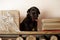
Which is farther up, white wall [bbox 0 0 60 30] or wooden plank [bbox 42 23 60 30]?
white wall [bbox 0 0 60 30]

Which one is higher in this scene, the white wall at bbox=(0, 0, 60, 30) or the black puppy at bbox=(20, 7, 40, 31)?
the white wall at bbox=(0, 0, 60, 30)

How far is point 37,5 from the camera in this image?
144 cm

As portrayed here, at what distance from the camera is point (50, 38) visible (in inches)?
48.4

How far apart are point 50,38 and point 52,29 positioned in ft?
0.21

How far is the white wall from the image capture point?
4.72 ft

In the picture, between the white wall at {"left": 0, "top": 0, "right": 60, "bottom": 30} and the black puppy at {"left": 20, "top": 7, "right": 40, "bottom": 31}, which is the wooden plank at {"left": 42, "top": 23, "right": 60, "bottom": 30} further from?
the white wall at {"left": 0, "top": 0, "right": 60, "bottom": 30}

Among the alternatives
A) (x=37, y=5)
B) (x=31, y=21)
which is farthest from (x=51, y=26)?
(x=37, y=5)

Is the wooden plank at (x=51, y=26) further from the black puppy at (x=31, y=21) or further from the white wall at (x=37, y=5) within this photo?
the white wall at (x=37, y=5)

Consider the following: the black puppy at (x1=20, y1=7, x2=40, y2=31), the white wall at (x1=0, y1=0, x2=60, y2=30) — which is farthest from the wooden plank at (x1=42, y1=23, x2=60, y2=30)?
the white wall at (x1=0, y1=0, x2=60, y2=30)

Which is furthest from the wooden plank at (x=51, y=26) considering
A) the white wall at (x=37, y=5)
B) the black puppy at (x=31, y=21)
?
the white wall at (x=37, y=5)

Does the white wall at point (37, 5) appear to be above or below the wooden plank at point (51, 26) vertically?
above

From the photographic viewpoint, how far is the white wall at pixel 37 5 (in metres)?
1.44

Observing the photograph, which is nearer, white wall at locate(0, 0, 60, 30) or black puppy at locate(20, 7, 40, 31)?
black puppy at locate(20, 7, 40, 31)

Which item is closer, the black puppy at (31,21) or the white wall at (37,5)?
the black puppy at (31,21)
